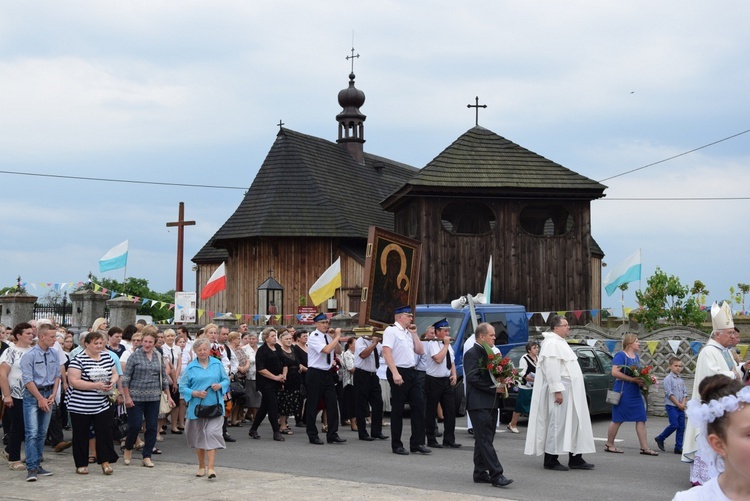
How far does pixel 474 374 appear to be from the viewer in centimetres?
1119

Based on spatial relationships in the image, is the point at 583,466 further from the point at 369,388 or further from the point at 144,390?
the point at 144,390

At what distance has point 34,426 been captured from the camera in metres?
11.0

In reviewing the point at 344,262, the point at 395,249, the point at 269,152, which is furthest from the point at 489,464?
the point at 269,152

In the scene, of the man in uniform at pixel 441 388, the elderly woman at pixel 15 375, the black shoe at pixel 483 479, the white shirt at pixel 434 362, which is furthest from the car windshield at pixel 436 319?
the elderly woman at pixel 15 375

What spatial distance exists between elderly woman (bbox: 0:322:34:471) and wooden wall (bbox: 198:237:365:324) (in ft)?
87.6

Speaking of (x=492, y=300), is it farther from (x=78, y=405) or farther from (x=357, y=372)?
(x=78, y=405)

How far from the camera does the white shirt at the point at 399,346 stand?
1316cm

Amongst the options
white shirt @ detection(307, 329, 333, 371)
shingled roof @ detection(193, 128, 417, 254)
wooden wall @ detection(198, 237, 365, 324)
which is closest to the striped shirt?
white shirt @ detection(307, 329, 333, 371)

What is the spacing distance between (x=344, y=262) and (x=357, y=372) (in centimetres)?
2457

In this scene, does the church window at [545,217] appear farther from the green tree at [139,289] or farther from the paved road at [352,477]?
the green tree at [139,289]

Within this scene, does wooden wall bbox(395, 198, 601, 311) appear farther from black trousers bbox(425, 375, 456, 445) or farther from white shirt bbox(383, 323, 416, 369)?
white shirt bbox(383, 323, 416, 369)

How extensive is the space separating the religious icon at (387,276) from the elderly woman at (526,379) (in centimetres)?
287

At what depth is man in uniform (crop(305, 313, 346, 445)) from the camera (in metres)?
14.3

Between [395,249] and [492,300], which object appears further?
[492,300]
